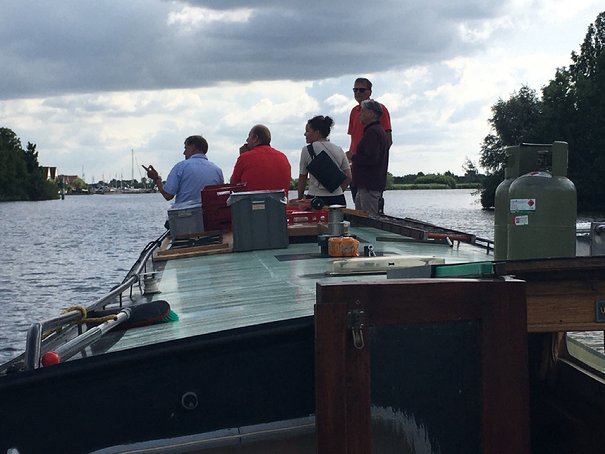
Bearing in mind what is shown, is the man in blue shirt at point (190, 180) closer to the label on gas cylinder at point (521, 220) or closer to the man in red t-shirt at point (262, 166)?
the man in red t-shirt at point (262, 166)

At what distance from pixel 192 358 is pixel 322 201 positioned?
21.1ft

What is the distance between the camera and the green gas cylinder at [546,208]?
4879mm

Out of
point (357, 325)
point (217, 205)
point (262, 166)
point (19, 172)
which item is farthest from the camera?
point (19, 172)

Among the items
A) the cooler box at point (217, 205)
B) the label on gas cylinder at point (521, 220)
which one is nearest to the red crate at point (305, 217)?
the cooler box at point (217, 205)

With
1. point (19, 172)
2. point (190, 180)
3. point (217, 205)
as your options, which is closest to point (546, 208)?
point (217, 205)

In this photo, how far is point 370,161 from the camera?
1020cm

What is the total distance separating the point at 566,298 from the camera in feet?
10.4

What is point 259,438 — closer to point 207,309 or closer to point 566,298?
point 566,298

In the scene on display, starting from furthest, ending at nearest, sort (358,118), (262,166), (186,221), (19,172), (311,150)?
(19,172) → (358,118) → (311,150) → (186,221) → (262,166)

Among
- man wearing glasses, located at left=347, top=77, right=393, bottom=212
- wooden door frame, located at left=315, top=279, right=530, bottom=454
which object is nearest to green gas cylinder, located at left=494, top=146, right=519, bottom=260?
wooden door frame, located at left=315, top=279, right=530, bottom=454

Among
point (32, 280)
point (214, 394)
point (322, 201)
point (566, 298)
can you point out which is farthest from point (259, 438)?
point (32, 280)

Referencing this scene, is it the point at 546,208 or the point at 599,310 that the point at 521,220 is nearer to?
the point at 546,208

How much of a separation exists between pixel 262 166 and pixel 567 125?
52332 mm

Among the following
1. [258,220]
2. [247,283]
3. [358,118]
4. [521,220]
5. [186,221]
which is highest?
[358,118]
